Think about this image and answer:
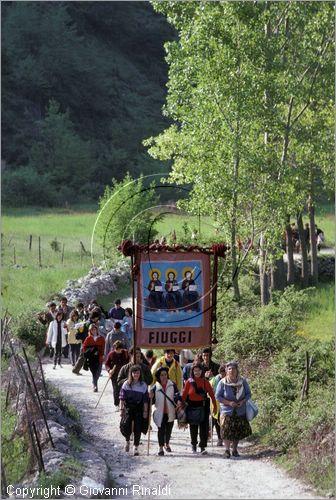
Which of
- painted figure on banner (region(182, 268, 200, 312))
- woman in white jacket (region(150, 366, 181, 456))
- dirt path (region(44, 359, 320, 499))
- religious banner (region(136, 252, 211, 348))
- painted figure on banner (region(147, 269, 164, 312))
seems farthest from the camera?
painted figure on banner (region(182, 268, 200, 312))

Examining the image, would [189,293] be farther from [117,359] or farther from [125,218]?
[125,218]

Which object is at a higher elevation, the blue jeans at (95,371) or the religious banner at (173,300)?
the religious banner at (173,300)

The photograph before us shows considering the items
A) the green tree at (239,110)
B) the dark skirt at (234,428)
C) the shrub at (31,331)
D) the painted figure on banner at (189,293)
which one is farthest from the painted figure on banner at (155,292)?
the green tree at (239,110)

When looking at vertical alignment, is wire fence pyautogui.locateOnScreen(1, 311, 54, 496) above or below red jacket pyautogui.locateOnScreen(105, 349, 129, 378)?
below

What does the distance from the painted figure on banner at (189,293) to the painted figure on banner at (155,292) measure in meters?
0.41

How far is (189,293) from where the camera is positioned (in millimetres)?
19344

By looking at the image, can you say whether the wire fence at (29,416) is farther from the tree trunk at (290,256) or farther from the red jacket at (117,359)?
the tree trunk at (290,256)

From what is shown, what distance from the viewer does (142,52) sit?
315 ft

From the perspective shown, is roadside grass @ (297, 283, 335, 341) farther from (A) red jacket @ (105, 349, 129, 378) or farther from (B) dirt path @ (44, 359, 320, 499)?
(B) dirt path @ (44, 359, 320, 499)

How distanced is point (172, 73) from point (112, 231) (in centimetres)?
1151

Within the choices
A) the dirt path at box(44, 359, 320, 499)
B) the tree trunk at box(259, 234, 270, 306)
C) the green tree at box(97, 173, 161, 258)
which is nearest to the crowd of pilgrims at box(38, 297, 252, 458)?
the dirt path at box(44, 359, 320, 499)

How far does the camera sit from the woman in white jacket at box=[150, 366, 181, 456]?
1656 cm

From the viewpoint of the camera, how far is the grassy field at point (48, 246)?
34.5m

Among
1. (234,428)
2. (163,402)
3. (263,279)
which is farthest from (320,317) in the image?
(163,402)
